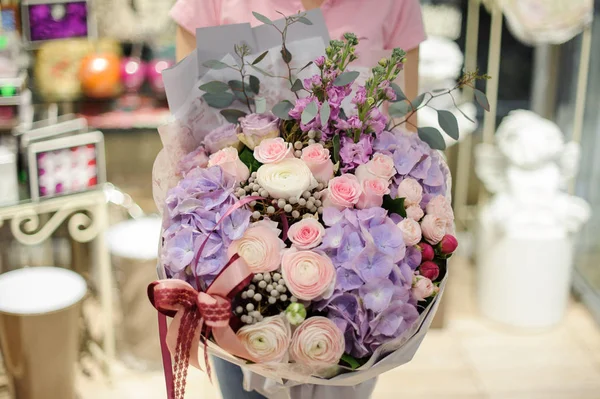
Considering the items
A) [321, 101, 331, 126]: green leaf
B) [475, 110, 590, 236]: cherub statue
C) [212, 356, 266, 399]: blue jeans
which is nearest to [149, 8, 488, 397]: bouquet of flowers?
[321, 101, 331, 126]: green leaf

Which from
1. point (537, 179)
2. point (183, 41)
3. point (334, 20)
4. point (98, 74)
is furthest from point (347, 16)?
point (537, 179)

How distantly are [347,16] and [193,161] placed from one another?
1.81 ft

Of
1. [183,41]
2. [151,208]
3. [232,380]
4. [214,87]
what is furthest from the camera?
[151,208]

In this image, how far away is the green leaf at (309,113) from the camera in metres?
1.13

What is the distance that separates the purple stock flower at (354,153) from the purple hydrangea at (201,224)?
179mm

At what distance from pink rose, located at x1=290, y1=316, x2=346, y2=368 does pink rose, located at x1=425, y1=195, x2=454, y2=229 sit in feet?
0.86

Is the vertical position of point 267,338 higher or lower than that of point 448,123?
lower

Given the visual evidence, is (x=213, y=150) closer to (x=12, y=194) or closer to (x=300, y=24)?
(x=300, y=24)

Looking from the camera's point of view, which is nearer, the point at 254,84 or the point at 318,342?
the point at 318,342

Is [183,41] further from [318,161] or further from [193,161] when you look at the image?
[318,161]

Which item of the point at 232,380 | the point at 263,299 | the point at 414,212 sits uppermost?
the point at 414,212

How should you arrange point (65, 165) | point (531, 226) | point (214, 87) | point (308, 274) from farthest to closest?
1. point (531, 226)
2. point (65, 165)
3. point (214, 87)
4. point (308, 274)

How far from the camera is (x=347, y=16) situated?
1.59 metres

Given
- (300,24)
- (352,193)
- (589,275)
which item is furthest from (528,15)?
(352,193)
